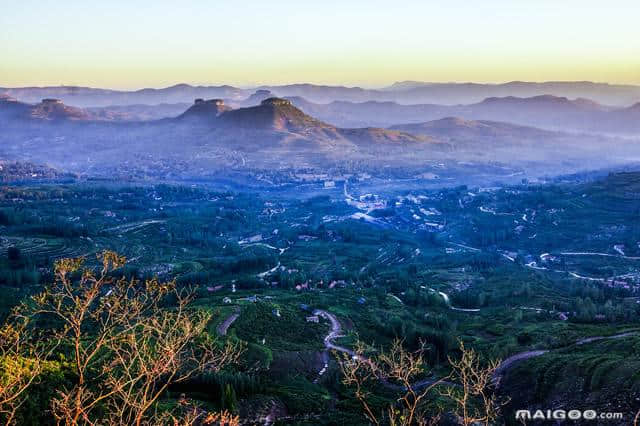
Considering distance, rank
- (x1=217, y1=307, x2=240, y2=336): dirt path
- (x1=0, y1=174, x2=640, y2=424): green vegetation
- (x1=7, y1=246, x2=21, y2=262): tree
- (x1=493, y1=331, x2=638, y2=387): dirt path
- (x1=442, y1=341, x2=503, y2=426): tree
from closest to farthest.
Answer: (x1=442, y1=341, x2=503, y2=426): tree < (x1=0, y1=174, x2=640, y2=424): green vegetation < (x1=493, y1=331, x2=638, y2=387): dirt path < (x1=217, y1=307, x2=240, y2=336): dirt path < (x1=7, y1=246, x2=21, y2=262): tree

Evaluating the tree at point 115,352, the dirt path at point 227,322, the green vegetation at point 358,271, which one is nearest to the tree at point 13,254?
the green vegetation at point 358,271

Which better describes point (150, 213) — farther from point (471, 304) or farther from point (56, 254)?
point (471, 304)

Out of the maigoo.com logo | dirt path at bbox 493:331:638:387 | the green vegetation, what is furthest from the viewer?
dirt path at bbox 493:331:638:387

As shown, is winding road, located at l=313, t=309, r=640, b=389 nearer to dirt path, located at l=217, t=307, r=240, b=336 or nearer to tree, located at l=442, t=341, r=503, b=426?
tree, located at l=442, t=341, r=503, b=426

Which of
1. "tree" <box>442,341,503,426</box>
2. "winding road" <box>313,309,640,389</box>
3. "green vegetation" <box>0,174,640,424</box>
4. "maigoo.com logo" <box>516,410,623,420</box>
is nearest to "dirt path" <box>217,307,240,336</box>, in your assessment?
"green vegetation" <box>0,174,640,424</box>

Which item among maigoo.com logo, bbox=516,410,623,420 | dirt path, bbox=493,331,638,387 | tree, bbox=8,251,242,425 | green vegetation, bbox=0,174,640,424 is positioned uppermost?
tree, bbox=8,251,242,425

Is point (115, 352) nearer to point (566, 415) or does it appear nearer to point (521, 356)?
point (566, 415)

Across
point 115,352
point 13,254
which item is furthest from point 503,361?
point 13,254
